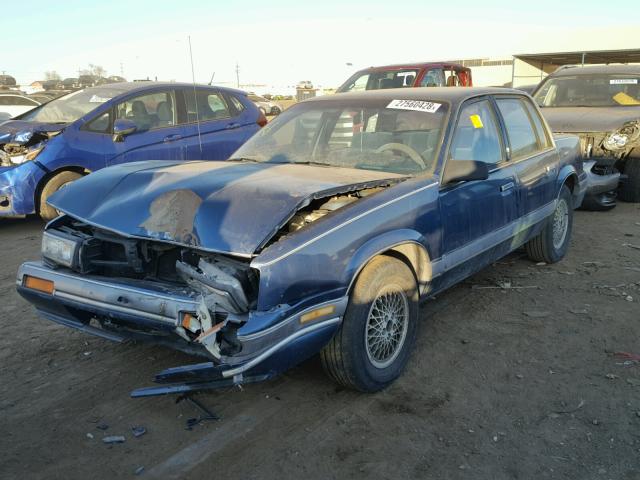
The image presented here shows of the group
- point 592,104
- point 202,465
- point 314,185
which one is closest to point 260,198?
point 314,185

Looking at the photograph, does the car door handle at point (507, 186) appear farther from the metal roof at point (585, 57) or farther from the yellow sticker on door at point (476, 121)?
the metal roof at point (585, 57)

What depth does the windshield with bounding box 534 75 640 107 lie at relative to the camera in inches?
356

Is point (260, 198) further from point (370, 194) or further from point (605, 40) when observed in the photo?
point (605, 40)

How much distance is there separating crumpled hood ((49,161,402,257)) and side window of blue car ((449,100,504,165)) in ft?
2.22

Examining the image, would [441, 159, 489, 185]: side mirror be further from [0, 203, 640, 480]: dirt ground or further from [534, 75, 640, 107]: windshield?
[534, 75, 640, 107]: windshield

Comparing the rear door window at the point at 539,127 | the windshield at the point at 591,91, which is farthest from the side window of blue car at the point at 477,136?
the windshield at the point at 591,91

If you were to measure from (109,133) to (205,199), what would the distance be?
15.7 feet

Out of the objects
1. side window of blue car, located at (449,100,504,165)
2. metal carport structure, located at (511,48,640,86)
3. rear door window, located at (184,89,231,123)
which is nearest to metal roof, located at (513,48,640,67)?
metal carport structure, located at (511,48,640,86)

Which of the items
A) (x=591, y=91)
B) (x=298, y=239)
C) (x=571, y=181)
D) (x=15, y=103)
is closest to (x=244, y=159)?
(x=298, y=239)

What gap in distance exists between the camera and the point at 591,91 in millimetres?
9312

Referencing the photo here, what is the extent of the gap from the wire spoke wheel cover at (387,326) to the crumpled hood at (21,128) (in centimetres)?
542

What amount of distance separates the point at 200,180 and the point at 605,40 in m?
34.7

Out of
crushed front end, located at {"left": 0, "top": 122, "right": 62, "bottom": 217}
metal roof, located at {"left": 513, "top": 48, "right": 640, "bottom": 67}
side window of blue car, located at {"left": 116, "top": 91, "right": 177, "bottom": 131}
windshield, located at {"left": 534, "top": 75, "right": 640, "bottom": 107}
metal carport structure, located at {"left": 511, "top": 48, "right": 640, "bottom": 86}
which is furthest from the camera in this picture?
metal carport structure, located at {"left": 511, "top": 48, "right": 640, "bottom": 86}

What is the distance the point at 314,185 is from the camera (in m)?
3.30
